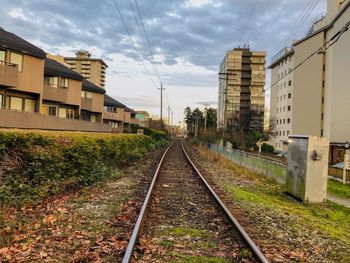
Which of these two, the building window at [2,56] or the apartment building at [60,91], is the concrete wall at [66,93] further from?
the building window at [2,56]

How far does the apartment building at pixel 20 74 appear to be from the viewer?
29391 millimetres

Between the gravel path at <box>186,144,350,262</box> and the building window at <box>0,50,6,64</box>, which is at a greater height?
the building window at <box>0,50,6,64</box>

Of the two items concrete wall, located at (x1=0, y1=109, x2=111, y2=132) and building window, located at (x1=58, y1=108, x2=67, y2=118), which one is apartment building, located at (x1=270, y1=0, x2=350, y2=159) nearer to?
building window, located at (x1=58, y1=108, x2=67, y2=118)

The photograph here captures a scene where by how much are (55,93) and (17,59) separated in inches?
345

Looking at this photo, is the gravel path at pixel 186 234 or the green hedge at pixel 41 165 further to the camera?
the green hedge at pixel 41 165

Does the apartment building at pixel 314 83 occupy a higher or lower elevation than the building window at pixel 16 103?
higher

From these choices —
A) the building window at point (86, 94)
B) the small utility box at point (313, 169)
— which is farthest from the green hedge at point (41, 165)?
the building window at point (86, 94)

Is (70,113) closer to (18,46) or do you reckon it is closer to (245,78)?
(18,46)

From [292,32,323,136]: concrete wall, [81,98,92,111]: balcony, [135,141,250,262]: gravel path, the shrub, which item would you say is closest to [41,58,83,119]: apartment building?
[81,98,92,111]: balcony

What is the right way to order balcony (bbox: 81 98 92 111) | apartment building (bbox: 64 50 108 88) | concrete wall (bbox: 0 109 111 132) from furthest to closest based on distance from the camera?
1. apartment building (bbox: 64 50 108 88)
2. balcony (bbox: 81 98 92 111)
3. concrete wall (bbox: 0 109 111 132)

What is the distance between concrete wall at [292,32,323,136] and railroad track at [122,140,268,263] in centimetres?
6306

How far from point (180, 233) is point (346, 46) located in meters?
37.8

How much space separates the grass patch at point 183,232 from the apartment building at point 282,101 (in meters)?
70.6

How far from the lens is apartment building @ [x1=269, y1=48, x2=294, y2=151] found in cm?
8034
